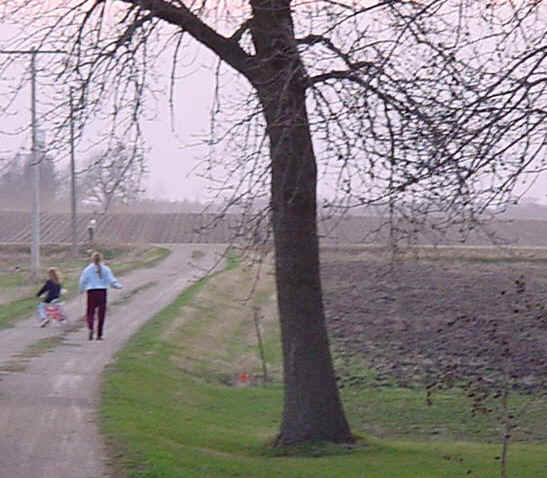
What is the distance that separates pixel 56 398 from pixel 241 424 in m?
2.78

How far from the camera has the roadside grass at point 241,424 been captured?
36.0ft

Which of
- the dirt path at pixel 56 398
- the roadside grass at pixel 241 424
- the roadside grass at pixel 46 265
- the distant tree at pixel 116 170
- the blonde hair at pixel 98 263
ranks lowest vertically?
the roadside grass at pixel 241 424

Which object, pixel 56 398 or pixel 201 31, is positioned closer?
pixel 201 31

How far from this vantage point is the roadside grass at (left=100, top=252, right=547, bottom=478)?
10969 millimetres

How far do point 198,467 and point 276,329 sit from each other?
54.1 ft

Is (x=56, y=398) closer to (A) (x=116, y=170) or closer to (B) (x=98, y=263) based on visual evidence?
(A) (x=116, y=170)

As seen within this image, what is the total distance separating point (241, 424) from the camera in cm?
1530

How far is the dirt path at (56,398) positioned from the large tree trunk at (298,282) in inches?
35.8

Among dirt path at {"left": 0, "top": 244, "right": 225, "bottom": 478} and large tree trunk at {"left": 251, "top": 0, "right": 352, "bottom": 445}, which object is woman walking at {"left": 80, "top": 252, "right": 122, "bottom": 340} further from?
large tree trunk at {"left": 251, "top": 0, "right": 352, "bottom": 445}

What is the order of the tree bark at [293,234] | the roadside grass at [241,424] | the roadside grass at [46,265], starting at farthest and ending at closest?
1. the roadside grass at [46,265]
2. the tree bark at [293,234]
3. the roadside grass at [241,424]

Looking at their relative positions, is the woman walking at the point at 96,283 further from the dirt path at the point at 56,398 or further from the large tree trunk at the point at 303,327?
the large tree trunk at the point at 303,327

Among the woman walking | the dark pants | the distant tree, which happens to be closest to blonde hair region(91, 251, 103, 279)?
the woman walking

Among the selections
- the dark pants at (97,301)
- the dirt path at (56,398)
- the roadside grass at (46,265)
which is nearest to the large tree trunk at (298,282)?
the dirt path at (56,398)

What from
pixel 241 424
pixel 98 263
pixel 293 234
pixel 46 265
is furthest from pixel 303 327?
pixel 46 265
